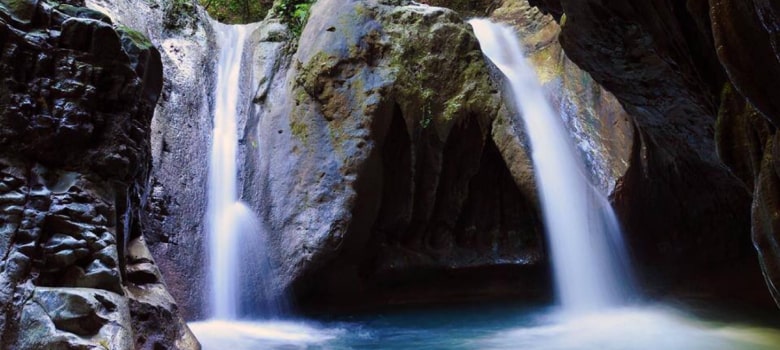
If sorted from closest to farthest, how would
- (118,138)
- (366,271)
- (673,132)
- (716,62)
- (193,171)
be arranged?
(118,138)
(716,62)
(673,132)
(193,171)
(366,271)

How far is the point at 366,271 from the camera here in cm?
835

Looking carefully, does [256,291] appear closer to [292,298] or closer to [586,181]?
[292,298]

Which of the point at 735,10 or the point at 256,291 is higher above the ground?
the point at 735,10

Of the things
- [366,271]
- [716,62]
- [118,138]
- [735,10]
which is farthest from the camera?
[366,271]

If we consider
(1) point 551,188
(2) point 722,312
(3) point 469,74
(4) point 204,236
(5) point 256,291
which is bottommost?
(2) point 722,312

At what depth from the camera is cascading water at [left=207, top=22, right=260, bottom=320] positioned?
7105 mm

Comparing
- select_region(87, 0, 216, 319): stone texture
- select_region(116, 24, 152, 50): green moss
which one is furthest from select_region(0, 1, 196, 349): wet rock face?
select_region(87, 0, 216, 319): stone texture

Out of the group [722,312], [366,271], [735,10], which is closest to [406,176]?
[366,271]

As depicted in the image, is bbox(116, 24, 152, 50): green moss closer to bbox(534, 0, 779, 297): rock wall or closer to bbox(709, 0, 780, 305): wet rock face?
bbox(534, 0, 779, 297): rock wall

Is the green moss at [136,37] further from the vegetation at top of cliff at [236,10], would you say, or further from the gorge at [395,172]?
the vegetation at top of cliff at [236,10]

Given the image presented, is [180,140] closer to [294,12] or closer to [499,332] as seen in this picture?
[294,12]

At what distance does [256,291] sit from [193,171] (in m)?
1.86

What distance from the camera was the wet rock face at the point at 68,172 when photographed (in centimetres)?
342

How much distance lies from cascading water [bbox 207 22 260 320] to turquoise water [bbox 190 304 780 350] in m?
0.42
